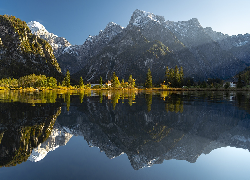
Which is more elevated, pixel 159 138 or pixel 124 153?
pixel 159 138

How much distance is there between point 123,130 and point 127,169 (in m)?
4.82

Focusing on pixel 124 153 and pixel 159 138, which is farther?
pixel 159 138

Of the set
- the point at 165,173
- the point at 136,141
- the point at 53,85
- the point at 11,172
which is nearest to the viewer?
the point at 11,172

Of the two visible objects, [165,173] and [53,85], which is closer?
[165,173]

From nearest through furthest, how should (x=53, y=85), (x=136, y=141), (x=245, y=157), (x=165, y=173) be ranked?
(x=165, y=173), (x=245, y=157), (x=136, y=141), (x=53, y=85)

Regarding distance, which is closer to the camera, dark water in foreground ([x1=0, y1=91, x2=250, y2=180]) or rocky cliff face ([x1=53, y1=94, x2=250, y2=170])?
dark water in foreground ([x1=0, y1=91, x2=250, y2=180])

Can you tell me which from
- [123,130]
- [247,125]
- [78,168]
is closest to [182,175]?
[78,168]

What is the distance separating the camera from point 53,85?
12300cm

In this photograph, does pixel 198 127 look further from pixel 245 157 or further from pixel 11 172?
pixel 11 172

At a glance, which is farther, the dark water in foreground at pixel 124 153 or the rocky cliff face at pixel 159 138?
the rocky cliff face at pixel 159 138

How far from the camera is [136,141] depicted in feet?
29.8

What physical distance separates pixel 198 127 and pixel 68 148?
30.5 feet

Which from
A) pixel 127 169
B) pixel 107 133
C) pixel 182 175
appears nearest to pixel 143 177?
pixel 127 169

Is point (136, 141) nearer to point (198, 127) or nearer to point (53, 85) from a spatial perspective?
point (198, 127)
